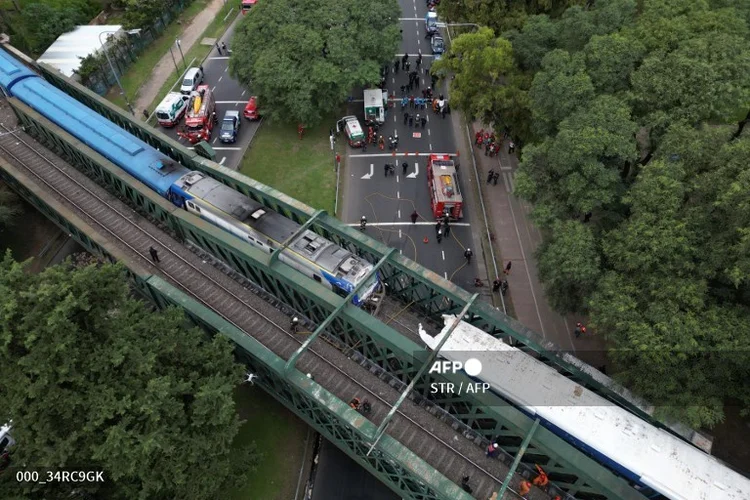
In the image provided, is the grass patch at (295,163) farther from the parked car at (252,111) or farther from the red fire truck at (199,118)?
the red fire truck at (199,118)

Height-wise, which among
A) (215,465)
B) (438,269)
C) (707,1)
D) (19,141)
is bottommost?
(215,465)

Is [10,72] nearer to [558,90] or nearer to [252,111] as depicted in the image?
[252,111]

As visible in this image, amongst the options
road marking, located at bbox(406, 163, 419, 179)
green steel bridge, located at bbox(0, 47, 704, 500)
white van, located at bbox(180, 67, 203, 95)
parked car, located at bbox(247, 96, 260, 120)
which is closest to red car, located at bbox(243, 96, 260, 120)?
parked car, located at bbox(247, 96, 260, 120)

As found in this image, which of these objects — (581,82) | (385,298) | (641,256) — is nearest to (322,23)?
(581,82)

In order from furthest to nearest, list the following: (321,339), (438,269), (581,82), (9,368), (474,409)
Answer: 1. (438,269)
2. (581,82)
3. (321,339)
4. (474,409)
5. (9,368)

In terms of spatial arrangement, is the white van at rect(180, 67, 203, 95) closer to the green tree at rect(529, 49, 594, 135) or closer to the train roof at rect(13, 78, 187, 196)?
the train roof at rect(13, 78, 187, 196)

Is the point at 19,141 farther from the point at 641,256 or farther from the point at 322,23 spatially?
the point at 641,256

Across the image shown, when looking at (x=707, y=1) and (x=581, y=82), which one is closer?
(x=581, y=82)
